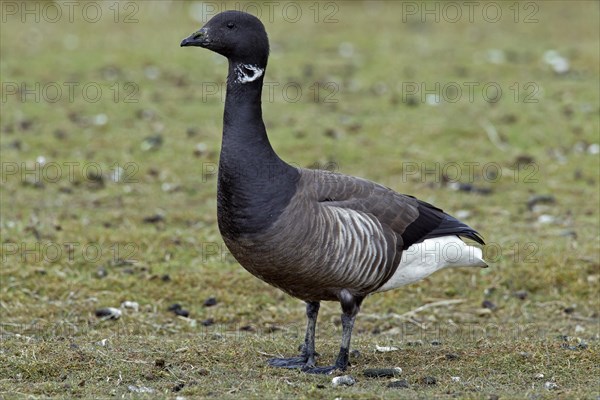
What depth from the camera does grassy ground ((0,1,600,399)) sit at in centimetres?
743

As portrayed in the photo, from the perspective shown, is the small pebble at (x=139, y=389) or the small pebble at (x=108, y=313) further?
the small pebble at (x=108, y=313)

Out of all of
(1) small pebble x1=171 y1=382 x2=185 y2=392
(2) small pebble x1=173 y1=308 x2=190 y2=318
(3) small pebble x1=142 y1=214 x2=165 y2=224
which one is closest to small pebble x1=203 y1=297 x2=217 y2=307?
(2) small pebble x1=173 y1=308 x2=190 y2=318

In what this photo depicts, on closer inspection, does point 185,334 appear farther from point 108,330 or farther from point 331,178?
point 331,178

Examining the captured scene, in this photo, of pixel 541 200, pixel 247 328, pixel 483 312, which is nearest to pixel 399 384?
pixel 247 328

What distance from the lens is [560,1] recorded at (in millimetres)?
24172

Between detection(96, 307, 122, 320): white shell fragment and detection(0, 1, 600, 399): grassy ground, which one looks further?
detection(96, 307, 122, 320): white shell fragment

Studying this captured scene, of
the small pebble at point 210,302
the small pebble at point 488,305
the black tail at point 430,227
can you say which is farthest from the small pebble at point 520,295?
the small pebble at point 210,302

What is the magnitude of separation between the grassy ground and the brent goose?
28.8 inches

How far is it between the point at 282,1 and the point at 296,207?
1755 centimetres

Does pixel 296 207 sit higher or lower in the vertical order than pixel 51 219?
higher

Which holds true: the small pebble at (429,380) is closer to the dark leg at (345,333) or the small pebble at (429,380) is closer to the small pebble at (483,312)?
the dark leg at (345,333)

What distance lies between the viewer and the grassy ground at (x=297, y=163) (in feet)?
24.4

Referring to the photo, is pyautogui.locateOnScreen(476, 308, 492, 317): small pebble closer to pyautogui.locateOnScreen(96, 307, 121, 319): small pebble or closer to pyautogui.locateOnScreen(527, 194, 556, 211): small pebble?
pyautogui.locateOnScreen(527, 194, 556, 211): small pebble

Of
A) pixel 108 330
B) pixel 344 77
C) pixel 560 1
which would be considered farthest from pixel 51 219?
pixel 560 1
